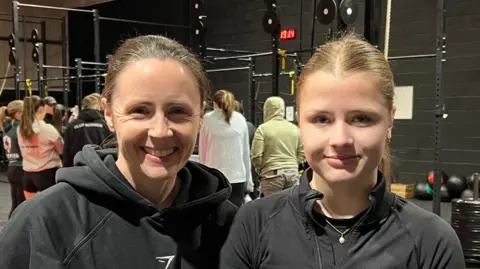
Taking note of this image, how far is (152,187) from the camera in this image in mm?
1182

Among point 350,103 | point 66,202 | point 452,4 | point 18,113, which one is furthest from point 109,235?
point 452,4

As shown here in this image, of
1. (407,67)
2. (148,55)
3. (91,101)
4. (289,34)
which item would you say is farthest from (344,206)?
(289,34)

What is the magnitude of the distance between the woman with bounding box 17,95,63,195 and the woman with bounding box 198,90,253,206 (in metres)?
1.29

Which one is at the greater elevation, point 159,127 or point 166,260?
point 159,127

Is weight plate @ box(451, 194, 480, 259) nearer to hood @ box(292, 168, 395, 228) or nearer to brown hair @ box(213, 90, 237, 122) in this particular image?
brown hair @ box(213, 90, 237, 122)

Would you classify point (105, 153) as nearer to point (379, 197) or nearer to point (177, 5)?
point (379, 197)

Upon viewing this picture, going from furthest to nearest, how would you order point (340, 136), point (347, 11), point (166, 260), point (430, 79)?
point (430, 79) → point (347, 11) → point (166, 260) → point (340, 136)

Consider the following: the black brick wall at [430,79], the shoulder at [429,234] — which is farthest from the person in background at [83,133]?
the black brick wall at [430,79]

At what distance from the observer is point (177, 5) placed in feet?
34.1

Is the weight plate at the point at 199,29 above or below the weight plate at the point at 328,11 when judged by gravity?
below

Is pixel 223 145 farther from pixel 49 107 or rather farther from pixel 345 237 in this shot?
pixel 345 237

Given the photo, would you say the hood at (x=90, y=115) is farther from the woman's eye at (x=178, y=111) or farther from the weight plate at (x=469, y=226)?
the woman's eye at (x=178, y=111)

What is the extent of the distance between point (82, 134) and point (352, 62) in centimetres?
362

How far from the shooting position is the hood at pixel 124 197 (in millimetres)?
1126
